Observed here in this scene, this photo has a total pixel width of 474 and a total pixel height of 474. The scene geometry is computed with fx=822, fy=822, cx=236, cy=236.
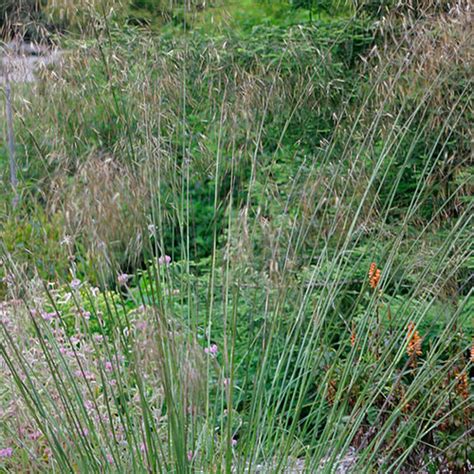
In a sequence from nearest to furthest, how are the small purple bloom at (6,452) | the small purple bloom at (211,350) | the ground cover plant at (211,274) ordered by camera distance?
the ground cover plant at (211,274) → the small purple bloom at (211,350) → the small purple bloom at (6,452)

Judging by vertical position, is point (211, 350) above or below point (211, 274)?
below

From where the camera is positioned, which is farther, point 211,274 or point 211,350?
point 211,350

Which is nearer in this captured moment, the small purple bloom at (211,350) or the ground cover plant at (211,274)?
the ground cover plant at (211,274)

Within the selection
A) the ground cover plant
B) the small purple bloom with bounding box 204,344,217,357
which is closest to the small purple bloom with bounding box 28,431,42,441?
the ground cover plant

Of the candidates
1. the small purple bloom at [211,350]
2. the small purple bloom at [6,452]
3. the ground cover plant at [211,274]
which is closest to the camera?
the ground cover plant at [211,274]

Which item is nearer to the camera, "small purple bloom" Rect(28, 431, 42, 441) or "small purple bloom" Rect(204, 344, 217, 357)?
"small purple bloom" Rect(204, 344, 217, 357)

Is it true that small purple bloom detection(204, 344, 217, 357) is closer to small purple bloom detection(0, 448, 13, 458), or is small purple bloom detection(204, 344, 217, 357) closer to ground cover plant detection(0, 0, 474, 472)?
ground cover plant detection(0, 0, 474, 472)

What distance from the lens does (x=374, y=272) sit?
101 inches

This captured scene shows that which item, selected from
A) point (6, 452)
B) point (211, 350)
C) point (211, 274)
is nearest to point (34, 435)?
point (6, 452)

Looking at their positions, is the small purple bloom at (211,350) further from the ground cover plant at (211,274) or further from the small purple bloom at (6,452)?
the small purple bloom at (6,452)

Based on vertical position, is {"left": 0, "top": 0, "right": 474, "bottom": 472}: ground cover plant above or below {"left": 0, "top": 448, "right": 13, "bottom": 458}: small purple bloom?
above

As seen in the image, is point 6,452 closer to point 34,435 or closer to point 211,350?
point 34,435

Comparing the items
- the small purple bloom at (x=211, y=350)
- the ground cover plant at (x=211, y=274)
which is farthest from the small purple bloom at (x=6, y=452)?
the small purple bloom at (x=211, y=350)

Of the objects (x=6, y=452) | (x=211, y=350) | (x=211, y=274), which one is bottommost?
(x=6, y=452)
